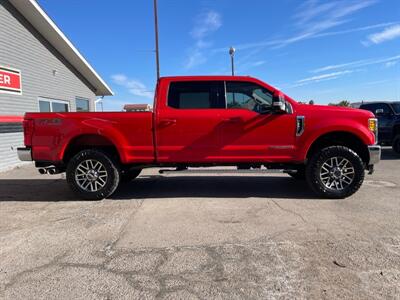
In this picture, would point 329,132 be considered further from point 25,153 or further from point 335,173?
point 25,153

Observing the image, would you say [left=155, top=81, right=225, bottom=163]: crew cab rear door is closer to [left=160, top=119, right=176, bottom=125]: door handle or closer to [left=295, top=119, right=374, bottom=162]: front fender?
A: [left=160, top=119, right=176, bottom=125]: door handle

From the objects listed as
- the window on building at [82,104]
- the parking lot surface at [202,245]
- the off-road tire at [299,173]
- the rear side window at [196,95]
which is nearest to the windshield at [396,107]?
the parking lot surface at [202,245]

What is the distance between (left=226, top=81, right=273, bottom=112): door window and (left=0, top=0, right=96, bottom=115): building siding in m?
7.82

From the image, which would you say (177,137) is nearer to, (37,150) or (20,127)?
(37,150)

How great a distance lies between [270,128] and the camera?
19.9 feet

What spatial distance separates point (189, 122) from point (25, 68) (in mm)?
Result: 8631

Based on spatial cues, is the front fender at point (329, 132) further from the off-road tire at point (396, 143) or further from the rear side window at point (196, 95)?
the off-road tire at point (396, 143)

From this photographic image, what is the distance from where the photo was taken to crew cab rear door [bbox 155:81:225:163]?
6.05 metres

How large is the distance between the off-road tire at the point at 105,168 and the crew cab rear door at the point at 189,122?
844 mm

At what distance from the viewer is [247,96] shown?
6.18 m

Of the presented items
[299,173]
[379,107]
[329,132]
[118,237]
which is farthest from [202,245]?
[379,107]

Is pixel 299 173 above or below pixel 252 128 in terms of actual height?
below

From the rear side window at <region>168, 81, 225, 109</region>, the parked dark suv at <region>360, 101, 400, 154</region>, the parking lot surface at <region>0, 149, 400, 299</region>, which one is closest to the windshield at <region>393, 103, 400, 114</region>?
the parked dark suv at <region>360, 101, 400, 154</region>

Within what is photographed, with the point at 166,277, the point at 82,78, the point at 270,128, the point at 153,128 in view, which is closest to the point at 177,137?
the point at 153,128
